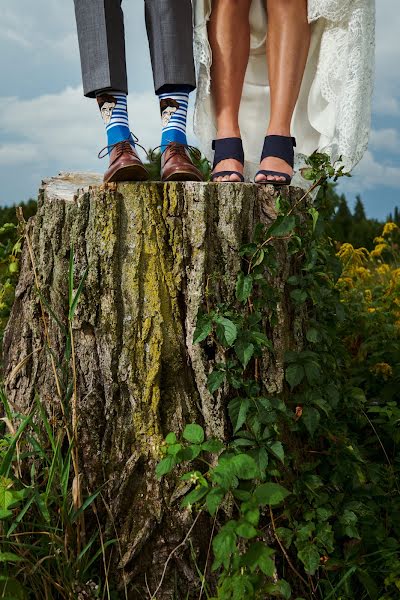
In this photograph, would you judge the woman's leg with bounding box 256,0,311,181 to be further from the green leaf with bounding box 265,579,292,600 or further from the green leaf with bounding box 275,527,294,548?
the green leaf with bounding box 265,579,292,600

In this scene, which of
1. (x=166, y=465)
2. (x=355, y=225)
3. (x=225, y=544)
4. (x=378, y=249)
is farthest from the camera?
(x=355, y=225)

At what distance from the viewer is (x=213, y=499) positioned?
185 centimetres

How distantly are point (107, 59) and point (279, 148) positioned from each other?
0.78 meters

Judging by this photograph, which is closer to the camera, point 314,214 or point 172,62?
point 314,214

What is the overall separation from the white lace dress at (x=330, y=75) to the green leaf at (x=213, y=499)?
1.88m

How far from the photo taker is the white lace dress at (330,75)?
3.10m

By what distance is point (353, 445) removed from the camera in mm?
2551

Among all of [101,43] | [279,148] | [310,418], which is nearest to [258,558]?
[310,418]

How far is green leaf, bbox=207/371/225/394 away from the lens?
2180mm

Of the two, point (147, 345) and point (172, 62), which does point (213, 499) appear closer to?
point (147, 345)

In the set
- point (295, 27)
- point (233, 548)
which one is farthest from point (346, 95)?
point (233, 548)

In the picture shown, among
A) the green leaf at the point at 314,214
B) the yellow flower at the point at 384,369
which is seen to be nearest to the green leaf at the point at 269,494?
the green leaf at the point at 314,214

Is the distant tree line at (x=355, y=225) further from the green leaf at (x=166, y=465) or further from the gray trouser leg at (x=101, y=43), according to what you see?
the green leaf at (x=166, y=465)

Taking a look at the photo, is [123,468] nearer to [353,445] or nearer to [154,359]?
[154,359]
